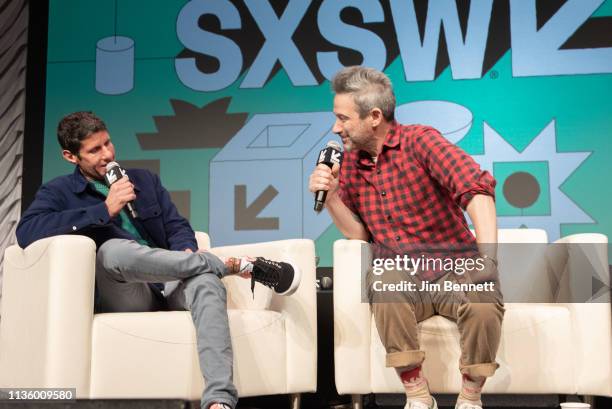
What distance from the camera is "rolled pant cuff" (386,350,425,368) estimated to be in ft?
7.91

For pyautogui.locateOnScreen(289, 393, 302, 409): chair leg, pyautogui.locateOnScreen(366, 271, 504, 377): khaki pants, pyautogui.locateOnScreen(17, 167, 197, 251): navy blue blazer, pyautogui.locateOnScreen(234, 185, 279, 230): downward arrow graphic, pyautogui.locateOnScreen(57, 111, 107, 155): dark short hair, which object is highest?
pyautogui.locateOnScreen(57, 111, 107, 155): dark short hair

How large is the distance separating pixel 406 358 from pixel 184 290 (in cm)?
75

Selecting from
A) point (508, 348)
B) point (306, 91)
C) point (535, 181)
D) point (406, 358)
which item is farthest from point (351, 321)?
point (306, 91)

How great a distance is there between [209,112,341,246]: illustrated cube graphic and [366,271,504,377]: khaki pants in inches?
59.7

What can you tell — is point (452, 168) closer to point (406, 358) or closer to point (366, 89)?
point (366, 89)

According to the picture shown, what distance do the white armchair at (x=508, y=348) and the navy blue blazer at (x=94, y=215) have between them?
70 centimetres

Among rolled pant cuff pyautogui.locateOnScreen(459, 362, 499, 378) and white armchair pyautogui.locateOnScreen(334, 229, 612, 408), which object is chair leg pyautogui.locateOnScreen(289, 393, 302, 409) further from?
rolled pant cuff pyautogui.locateOnScreen(459, 362, 499, 378)

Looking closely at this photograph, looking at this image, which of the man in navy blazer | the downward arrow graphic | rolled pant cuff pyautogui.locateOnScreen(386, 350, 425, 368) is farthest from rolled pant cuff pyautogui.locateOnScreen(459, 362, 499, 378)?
the downward arrow graphic

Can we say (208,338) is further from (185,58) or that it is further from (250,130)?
(185,58)

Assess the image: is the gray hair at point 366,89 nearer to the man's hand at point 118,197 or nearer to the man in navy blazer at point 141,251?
the man in navy blazer at point 141,251

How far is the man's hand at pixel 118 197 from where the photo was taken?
2623mm

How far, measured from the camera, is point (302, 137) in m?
4.09

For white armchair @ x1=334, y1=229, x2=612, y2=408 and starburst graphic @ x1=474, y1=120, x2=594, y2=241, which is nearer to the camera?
white armchair @ x1=334, y1=229, x2=612, y2=408

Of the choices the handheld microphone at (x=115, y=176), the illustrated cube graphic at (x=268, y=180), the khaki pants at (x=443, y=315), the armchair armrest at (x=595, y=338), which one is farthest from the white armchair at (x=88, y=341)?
the illustrated cube graphic at (x=268, y=180)
